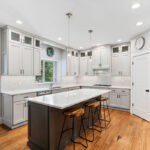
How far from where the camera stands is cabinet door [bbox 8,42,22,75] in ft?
10.3

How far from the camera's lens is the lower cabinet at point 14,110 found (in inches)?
113

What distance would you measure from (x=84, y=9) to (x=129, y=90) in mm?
3490

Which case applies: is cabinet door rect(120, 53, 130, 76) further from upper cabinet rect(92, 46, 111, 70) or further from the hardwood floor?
the hardwood floor

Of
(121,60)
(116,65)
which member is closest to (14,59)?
(116,65)

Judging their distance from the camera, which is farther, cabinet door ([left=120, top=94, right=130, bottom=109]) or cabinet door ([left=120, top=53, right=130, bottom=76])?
cabinet door ([left=120, top=53, right=130, bottom=76])

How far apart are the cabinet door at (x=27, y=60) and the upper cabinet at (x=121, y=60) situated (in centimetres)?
361

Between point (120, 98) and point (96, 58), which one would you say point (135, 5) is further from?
point (120, 98)

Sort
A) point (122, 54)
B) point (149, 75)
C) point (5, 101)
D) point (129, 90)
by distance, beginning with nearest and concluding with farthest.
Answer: point (5, 101) < point (149, 75) < point (129, 90) < point (122, 54)

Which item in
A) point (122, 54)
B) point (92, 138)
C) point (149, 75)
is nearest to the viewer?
point (92, 138)

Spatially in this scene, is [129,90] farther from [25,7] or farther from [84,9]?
[25,7]

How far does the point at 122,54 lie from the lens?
15.5 ft

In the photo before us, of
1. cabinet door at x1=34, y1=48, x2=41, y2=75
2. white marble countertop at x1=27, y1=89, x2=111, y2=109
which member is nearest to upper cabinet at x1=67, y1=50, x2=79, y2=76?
cabinet door at x1=34, y1=48, x2=41, y2=75

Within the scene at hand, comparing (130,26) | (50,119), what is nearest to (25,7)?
(50,119)

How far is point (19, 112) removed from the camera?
2988 millimetres
